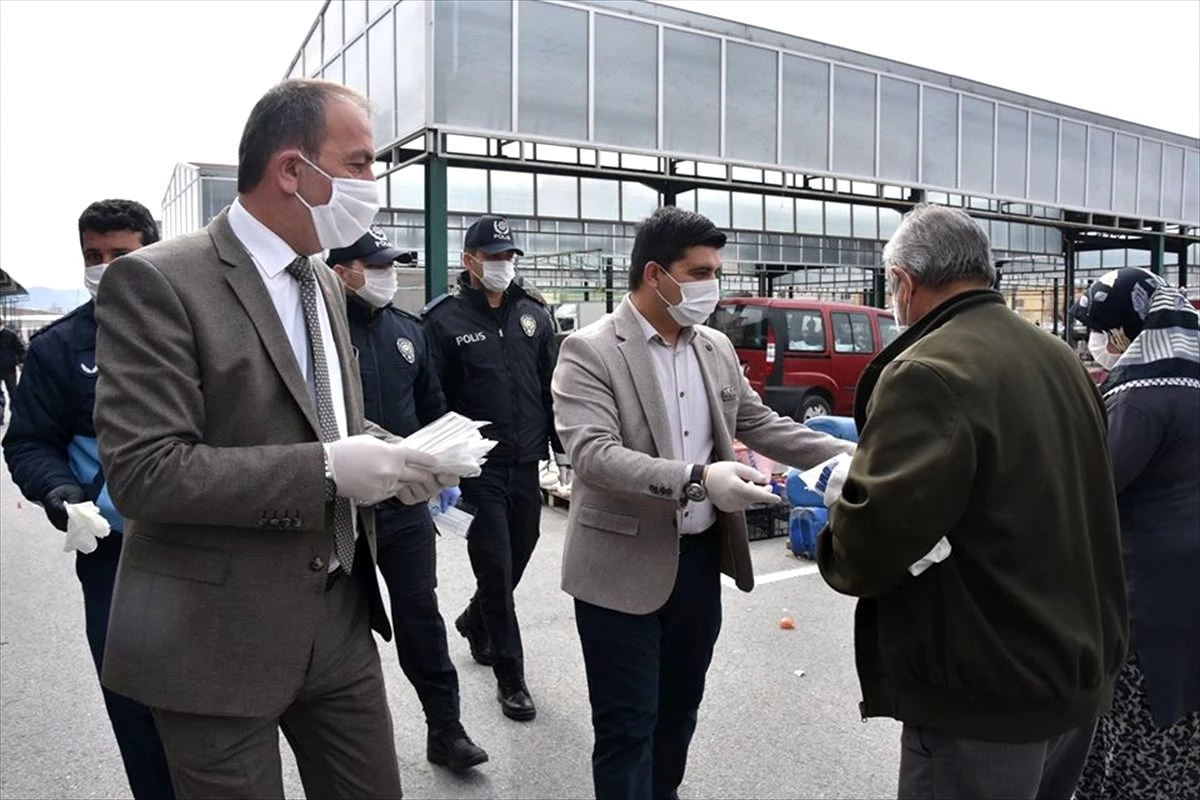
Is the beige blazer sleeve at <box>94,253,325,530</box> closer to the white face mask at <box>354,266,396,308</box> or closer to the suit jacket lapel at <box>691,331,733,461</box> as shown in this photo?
the suit jacket lapel at <box>691,331,733,461</box>

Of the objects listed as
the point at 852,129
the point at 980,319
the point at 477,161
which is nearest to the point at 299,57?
the point at 477,161

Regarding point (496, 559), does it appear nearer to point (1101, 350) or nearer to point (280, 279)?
point (280, 279)

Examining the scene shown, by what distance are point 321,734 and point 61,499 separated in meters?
1.13

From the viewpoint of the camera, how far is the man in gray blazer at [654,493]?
247cm

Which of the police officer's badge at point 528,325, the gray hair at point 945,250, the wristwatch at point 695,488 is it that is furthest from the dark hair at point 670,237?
the police officer's badge at point 528,325

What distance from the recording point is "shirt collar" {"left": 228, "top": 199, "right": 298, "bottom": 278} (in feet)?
5.62

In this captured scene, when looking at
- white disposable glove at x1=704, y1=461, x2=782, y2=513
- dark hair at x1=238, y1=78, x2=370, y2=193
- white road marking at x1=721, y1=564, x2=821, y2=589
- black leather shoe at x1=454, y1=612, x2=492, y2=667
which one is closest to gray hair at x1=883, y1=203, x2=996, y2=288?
white disposable glove at x1=704, y1=461, x2=782, y2=513

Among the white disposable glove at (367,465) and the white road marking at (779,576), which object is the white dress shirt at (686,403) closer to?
the white disposable glove at (367,465)

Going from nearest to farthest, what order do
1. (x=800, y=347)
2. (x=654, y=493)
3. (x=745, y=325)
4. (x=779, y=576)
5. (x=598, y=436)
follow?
1. (x=654, y=493)
2. (x=598, y=436)
3. (x=779, y=576)
4. (x=745, y=325)
5. (x=800, y=347)

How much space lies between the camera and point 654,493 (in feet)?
7.70

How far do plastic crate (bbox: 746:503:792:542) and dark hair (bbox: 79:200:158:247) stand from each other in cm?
543

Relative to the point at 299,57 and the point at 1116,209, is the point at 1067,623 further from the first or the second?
the point at 1116,209

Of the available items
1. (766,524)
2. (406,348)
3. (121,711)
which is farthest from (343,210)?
(766,524)

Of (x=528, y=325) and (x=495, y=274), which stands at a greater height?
(x=495, y=274)
